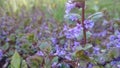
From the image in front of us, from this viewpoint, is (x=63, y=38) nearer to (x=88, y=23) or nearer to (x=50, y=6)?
(x=88, y=23)

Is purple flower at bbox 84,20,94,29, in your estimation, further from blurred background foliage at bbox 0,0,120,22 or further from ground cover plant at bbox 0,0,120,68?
blurred background foliage at bbox 0,0,120,22

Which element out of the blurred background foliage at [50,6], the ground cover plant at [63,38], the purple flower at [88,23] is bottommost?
the blurred background foliage at [50,6]

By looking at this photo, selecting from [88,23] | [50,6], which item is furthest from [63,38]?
[50,6]

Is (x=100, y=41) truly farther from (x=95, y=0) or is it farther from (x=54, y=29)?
(x=95, y=0)

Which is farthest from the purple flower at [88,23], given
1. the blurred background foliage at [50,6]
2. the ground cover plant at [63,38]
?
the blurred background foliage at [50,6]

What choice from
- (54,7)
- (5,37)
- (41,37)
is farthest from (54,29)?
(54,7)

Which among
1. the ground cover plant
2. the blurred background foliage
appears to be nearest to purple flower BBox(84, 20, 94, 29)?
the ground cover plant

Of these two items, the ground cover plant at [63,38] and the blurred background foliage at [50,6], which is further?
the blurred background foliage at [50,6]

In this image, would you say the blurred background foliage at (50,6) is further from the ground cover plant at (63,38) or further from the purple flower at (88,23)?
the purple flower at (88,23)
